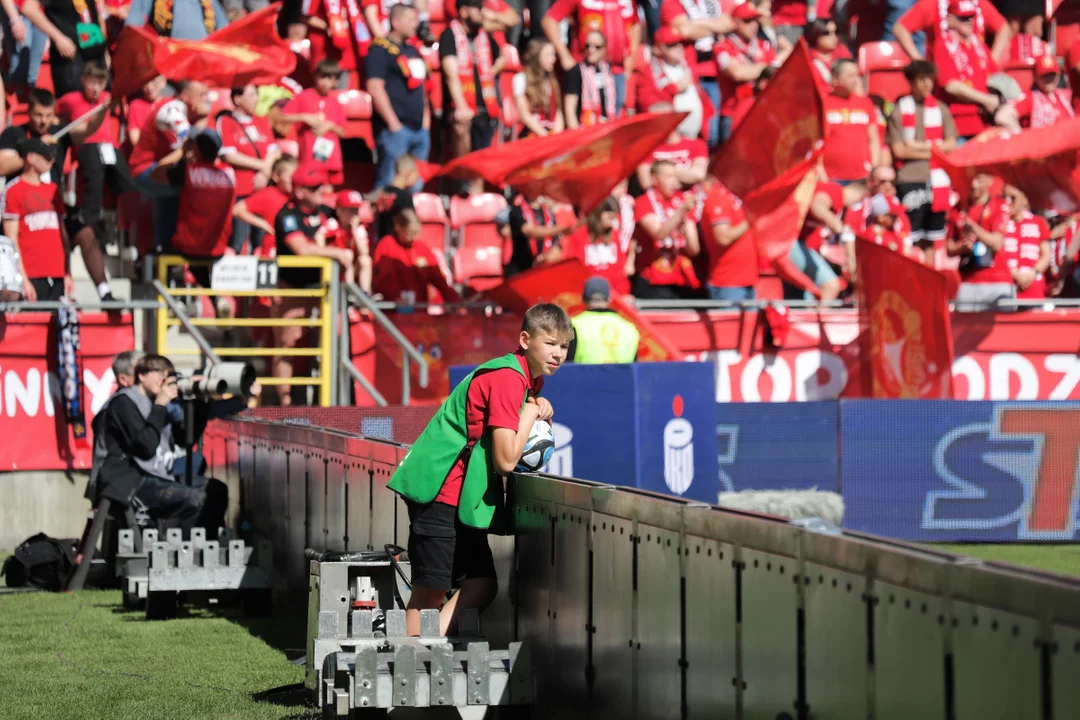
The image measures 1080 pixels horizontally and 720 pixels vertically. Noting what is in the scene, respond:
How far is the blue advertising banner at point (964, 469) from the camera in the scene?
584 inches

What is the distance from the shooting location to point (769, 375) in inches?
620

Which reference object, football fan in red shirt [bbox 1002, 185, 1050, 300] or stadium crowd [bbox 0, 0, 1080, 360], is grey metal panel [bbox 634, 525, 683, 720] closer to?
stadium crowd [bbox 0, 0, 1080, 360]

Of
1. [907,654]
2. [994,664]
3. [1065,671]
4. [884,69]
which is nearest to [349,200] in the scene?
[884,69]

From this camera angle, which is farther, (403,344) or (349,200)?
(349,200)

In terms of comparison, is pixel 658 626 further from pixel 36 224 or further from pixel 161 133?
pixel 161 133

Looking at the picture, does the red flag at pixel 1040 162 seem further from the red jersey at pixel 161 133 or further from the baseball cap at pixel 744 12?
the red jersey at pixel 161 133

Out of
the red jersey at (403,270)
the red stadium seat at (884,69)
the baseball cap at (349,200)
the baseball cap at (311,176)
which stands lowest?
the red jersey at (403,270)

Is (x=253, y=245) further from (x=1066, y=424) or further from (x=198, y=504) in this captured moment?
(x=1066, y=424)

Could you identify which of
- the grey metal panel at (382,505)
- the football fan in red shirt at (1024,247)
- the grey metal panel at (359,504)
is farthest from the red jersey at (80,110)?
the football fan in red shirt at (1024,247)

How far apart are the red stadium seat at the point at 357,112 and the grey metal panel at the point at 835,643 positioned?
12.6 m

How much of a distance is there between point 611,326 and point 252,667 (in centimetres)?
497

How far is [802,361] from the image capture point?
51.9 feet

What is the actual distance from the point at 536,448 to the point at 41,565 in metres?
6.13

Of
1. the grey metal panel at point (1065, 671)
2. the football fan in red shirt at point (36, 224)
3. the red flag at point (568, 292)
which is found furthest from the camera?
the red flag at point (568, 292)
